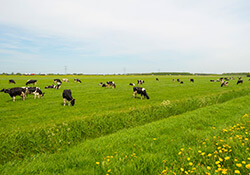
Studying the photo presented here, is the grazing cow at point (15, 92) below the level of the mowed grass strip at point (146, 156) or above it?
above

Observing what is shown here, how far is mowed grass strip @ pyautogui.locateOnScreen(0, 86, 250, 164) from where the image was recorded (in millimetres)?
6246

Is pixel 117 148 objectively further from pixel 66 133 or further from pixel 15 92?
pixel 15 92

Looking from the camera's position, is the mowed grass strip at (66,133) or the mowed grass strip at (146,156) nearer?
the mowed grass strip at (146,156)

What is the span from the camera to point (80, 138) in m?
7.81

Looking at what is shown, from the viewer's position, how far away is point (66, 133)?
7531 millimetres

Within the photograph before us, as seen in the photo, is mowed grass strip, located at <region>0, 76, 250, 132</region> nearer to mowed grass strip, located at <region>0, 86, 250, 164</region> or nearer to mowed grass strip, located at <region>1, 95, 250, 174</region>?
mowed grass strip, located at <region>0, 86, 250, 164</region>

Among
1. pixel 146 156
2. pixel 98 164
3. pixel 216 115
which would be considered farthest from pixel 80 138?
pixel 216 115

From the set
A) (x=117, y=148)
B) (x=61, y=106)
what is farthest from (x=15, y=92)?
(x=117, y=148)

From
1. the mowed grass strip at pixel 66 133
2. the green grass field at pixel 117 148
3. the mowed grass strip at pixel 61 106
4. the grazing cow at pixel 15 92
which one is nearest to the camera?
the green grass field at pixel 117 148

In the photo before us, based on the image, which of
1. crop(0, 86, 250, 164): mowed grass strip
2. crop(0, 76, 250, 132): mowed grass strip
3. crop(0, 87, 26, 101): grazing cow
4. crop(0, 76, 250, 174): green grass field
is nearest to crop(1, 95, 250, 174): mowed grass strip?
crop(0, 76, 250, 174): green grass field

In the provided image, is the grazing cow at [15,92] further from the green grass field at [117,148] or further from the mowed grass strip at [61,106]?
the green grass field at [117,148]

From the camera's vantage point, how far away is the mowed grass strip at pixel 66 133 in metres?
6.25

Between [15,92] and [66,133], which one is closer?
[66,133]

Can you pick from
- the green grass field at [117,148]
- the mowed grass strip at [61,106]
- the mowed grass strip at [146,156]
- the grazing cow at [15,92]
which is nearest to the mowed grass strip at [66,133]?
the green grass field at [117,148]
